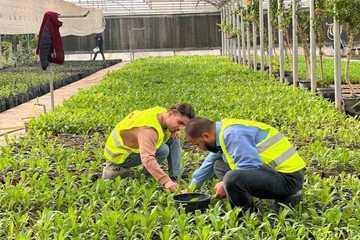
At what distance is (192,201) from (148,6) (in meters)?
32.0

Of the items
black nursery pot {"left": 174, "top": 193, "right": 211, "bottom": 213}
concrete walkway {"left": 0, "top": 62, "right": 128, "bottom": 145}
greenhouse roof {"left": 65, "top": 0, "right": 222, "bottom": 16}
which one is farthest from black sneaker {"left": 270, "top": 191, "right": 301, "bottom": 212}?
greenhouse roof {"left": 65, "top": 0, "right": 222, "bottom": 16}

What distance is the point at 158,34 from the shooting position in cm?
3812

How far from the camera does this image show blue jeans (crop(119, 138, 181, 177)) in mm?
5004

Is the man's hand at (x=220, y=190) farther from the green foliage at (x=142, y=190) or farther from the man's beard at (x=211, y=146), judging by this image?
the man's beard at (x=211, y=146)

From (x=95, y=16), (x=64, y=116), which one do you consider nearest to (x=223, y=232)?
(x=64, y=116)

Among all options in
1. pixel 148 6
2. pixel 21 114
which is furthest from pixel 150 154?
pixel 148 6

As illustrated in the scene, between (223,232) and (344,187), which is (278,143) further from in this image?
(344,187)

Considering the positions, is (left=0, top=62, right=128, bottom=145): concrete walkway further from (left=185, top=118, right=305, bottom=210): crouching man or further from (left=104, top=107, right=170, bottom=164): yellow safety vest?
(left=185, top=118, right=305, bottom=210): crouching man

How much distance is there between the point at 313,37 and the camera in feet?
36.6

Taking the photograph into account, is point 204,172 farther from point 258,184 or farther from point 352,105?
point 352,105

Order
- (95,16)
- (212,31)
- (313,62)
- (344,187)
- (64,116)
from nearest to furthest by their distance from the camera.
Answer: (344,187) < (64,116) < (313,62) < (95,16) < (212,31)

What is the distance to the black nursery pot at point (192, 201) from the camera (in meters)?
4.16

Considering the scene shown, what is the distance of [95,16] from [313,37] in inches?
691

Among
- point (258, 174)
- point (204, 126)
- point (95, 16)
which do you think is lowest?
point (258, 174)
